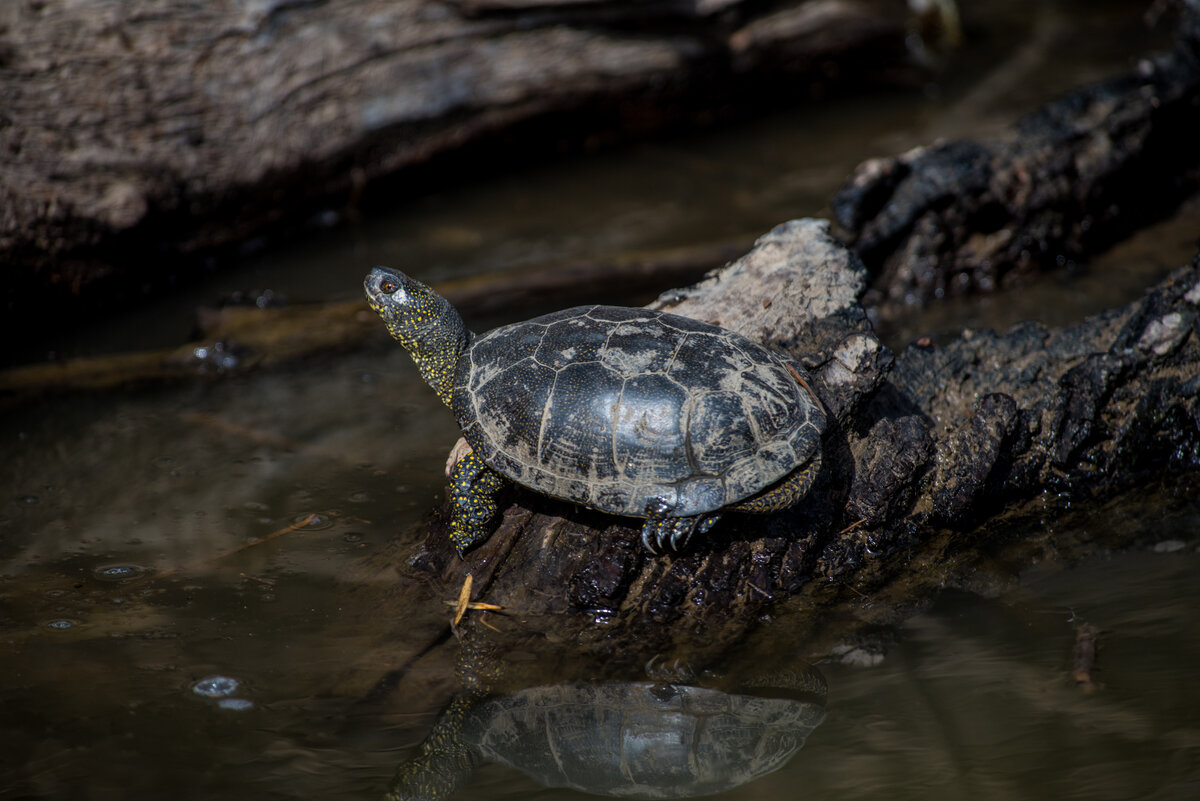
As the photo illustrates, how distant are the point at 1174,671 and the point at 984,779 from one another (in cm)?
74

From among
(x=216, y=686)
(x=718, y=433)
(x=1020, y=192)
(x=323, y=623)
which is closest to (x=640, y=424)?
(x=718, y=433)

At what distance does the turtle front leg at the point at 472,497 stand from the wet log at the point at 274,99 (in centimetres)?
356

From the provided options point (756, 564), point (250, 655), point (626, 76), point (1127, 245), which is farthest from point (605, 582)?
point (626, 76)

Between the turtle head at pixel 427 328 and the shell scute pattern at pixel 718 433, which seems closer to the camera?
the shell scute pattern at pixel 718 433

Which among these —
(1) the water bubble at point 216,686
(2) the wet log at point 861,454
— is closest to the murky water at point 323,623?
(1) the water bubble at point 216,686

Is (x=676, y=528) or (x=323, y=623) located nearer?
(x=676, y=528)

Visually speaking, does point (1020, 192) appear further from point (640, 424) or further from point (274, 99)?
point (274, 99)

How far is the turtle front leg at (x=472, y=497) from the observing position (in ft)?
10.1

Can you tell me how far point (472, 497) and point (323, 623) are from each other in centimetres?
68

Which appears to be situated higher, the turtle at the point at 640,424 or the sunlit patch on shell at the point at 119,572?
the turtle at the point at 640,424

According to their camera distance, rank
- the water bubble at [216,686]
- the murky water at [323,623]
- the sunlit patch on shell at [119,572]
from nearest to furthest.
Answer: the murky water at [323,623] → the water bubble at [216,686] → the sunlit patch on shell at [119,572]

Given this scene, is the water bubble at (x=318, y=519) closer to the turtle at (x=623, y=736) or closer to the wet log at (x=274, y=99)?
the turtle at (x=623, y=736)

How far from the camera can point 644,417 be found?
290 cm

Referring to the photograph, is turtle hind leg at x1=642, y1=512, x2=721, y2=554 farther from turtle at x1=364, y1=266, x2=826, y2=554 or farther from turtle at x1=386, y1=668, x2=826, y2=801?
turtle at x1=386, y1=668, x2=826, y2=801
